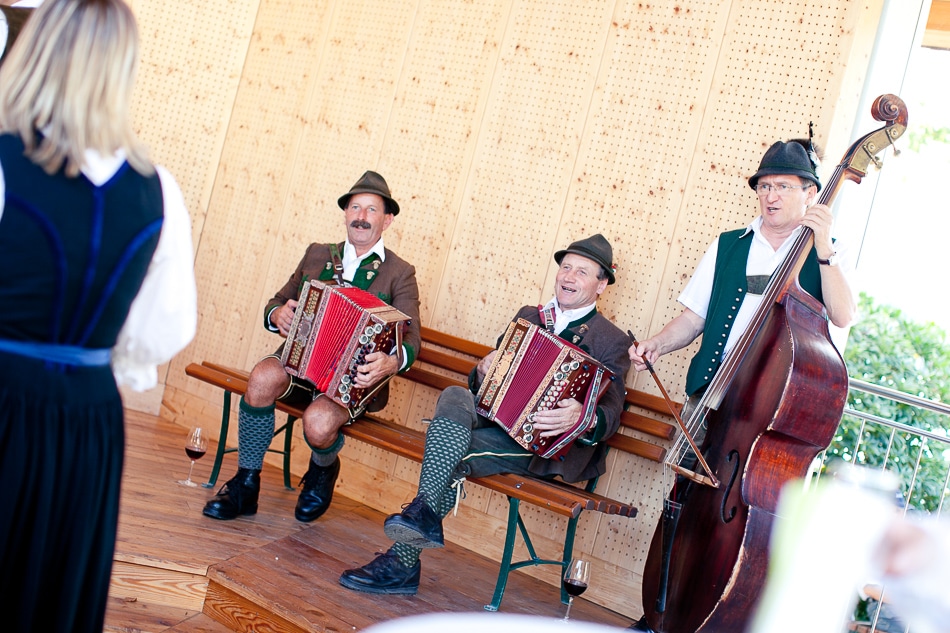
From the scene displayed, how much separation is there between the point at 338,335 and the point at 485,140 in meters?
1.38

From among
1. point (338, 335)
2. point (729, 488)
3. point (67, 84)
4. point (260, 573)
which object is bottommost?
point (260, 573)

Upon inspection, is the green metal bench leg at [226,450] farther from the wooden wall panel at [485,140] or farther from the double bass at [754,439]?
the double bass at [754,439]

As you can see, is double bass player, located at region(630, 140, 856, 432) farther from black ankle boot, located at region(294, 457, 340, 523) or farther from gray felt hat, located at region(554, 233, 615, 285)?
black ankle boot, located at region(294, 457, 340, 523)

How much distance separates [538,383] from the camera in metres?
3.26

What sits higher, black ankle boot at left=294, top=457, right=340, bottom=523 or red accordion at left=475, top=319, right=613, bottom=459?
red accordion at left=475, top=319, right=613, bottom=459

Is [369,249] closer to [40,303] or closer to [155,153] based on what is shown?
[155,153]

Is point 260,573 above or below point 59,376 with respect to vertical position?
below

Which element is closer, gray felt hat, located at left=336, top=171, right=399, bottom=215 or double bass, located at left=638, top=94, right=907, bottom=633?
double bass, located at left=638, top=94, right=907, bottom=633

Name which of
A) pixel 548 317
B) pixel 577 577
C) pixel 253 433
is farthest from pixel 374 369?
pixel 577 577

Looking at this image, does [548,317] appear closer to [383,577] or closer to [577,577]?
[577,577]

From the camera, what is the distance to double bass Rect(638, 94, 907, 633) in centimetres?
244

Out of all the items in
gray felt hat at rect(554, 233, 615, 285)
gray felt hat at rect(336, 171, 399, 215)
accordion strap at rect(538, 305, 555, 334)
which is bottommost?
accordion strap at rect(538, 305, 555, 334)

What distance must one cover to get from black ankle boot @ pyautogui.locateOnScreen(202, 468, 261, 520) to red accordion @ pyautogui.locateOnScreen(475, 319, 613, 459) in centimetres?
109

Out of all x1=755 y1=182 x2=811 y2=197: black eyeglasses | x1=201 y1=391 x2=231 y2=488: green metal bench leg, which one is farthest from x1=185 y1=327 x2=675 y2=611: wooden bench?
x1=755 y1=182 x2=811 y2=197: black eyeglasses
